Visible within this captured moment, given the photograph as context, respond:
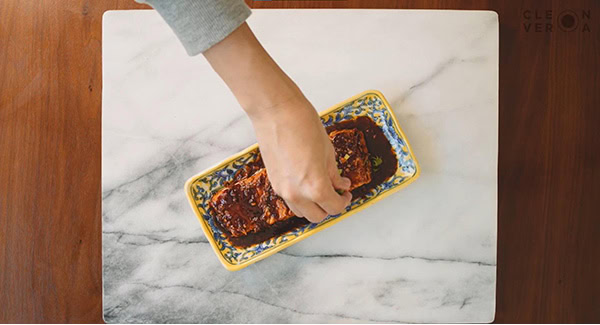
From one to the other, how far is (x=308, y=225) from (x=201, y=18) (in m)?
0.52

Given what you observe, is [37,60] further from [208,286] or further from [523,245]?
[523,245]

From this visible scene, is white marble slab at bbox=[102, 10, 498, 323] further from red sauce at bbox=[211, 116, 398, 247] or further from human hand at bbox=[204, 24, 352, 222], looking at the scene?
human hand at bbox=[204, 24, 352, 222]

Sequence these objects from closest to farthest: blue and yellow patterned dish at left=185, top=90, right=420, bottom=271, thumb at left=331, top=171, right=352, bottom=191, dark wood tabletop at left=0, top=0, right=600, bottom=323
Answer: thumb at left=331, top=171, right=352, bottom=191
blue and yellow patterned dish at left=185, top=90, right=420, bottom=271
dark wood tabletop at left=0, top=0, right=600, bottom=323

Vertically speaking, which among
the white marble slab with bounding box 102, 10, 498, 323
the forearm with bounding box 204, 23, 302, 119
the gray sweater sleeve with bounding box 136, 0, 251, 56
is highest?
the gray sweater sleeve with bounding box 136, 0, 251, 56

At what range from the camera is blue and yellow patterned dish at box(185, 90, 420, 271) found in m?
0.89

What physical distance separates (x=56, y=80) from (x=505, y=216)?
106cm

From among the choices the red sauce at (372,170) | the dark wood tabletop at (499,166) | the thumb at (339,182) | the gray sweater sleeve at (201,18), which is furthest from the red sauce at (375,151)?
the gray sweater sleeve at (201,18)

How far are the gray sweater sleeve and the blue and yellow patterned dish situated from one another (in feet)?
1.29

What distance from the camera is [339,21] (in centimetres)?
97

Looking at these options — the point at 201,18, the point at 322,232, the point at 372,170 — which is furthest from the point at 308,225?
the point at 201,18

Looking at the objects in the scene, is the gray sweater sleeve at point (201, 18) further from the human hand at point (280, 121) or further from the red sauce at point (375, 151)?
the red sauce at point (375, 151)

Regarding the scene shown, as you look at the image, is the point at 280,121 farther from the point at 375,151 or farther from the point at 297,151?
the point at 375,151

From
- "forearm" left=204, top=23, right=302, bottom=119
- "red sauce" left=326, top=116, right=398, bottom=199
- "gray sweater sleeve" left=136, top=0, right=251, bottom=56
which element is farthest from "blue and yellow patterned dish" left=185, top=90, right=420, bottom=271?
"gray sweater sleeve" left=136, top=0, right=251, bottom=56

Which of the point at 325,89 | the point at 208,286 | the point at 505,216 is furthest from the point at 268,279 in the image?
the point at 505,216
